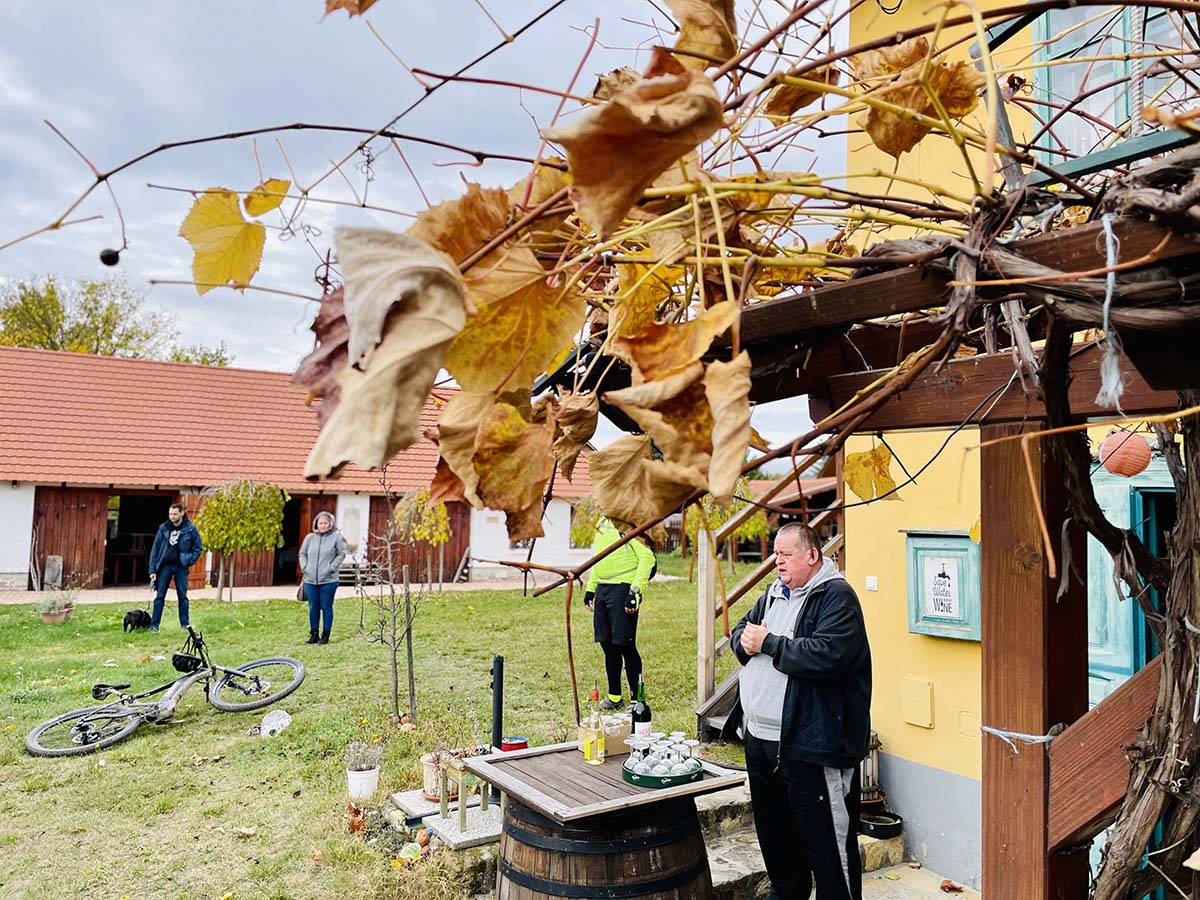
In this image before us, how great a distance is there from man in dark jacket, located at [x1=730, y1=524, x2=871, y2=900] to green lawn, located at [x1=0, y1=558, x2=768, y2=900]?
1612mm

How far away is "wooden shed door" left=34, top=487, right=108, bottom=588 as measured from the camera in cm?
1559

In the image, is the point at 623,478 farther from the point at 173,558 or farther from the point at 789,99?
the point at 173,558

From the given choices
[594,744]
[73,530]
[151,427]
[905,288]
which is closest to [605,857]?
[594,744]

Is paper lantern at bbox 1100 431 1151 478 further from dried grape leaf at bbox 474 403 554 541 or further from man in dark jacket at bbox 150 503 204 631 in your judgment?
man in dark jacket at bbox 150 503 204 631

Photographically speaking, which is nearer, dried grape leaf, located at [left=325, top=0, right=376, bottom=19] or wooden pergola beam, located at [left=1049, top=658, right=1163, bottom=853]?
dried grape leaf, located at [left=325, top=0, right=376, bottom=19]

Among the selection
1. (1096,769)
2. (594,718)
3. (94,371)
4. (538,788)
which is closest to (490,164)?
(1096,769)

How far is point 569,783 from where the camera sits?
3396 millimetres

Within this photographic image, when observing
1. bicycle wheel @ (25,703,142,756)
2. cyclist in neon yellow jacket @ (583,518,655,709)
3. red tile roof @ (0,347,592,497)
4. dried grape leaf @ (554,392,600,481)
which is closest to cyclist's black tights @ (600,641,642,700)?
cyclist in neon yellow jacket @ (583,518,655,709)

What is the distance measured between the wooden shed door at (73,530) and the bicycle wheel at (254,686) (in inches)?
391

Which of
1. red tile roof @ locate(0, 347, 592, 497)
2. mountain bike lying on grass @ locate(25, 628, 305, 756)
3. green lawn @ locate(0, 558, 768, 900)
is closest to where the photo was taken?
green lawn @ locate(0, 558, 768, 900)

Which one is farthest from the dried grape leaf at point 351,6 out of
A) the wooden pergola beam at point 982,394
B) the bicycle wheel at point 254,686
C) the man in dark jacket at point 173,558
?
the man in dark jacket at point 173,558

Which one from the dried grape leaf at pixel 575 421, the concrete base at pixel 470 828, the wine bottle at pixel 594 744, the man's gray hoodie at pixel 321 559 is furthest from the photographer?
the man's gray hoodie at pixel 321 559

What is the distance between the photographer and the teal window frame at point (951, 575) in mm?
4316

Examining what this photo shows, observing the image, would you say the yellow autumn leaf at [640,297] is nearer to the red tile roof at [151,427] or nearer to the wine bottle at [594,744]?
the wine bottle at [594,744]
